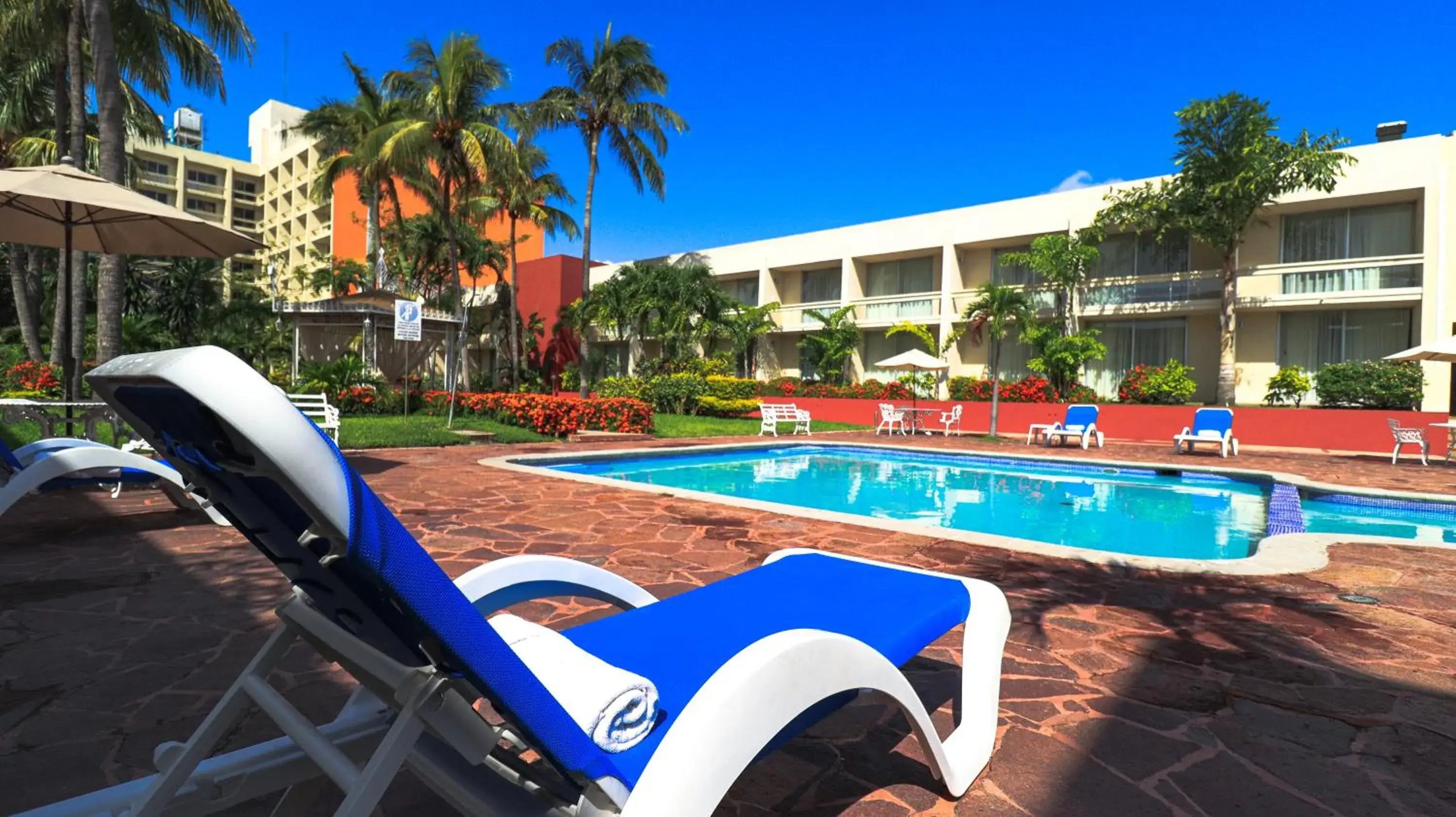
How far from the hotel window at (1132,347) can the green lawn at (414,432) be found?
16.9m

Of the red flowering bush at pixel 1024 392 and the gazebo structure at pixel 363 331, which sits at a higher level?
the gazebo structure at pixel 363 331

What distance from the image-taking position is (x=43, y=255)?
2145cm

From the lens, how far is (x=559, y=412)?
14.7m

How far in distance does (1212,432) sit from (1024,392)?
6.61 meters

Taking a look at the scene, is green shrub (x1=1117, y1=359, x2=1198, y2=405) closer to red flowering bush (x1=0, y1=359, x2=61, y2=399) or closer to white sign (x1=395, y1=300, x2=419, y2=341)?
white sign (x1=395, y1=300, x2=419, y2=341)

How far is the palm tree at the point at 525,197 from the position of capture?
2528 cm

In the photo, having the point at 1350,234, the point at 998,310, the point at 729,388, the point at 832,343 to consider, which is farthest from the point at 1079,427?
the point at 729,388

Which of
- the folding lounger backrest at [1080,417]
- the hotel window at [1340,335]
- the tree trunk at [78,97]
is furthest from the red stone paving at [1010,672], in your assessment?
the hotel window at [1340,335]

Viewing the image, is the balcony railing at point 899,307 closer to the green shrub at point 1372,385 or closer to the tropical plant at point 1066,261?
the tropical plant at point 1066,261

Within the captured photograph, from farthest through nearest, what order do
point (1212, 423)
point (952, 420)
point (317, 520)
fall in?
point (952, 420), point (1212, 423), point (317, 520)

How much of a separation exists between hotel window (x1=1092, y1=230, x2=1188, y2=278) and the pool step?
1418 centimetres

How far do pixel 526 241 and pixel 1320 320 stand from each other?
35.0 m

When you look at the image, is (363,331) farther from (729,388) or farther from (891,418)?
(891,418)

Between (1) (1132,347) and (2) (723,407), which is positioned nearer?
(1) (1132,347)
